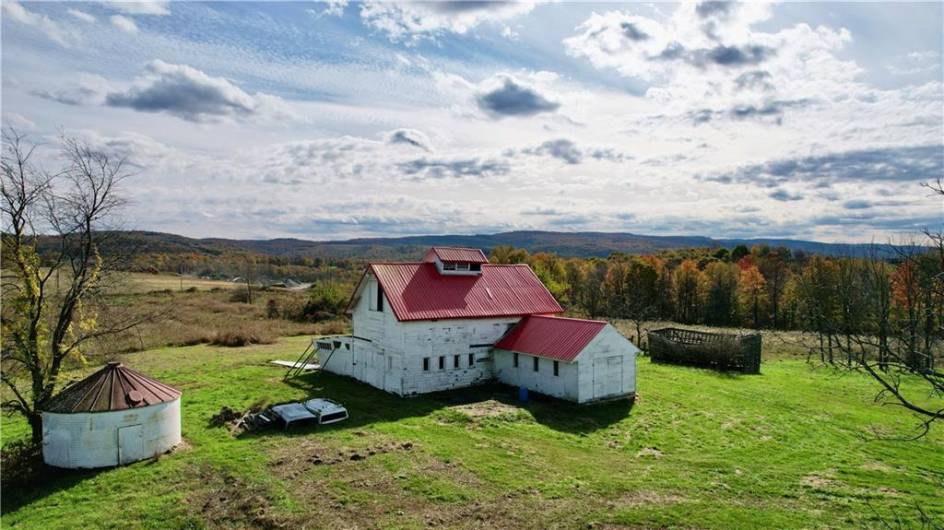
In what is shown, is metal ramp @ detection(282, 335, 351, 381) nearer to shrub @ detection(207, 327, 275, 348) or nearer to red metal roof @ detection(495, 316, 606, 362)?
red metal roof @ detection(495, 316, 606, 362)

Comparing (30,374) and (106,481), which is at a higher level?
(30,374)

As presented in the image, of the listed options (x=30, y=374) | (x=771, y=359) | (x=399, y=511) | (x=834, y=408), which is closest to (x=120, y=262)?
(x=30, y=374)

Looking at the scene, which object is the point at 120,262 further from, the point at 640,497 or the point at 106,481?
the point at 640,497

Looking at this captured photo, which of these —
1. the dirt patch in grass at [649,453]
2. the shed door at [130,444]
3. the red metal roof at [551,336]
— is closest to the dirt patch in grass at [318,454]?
the shed door at [130,444]

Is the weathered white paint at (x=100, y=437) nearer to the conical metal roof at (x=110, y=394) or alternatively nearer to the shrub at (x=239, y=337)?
the conical metal roof at (x=110, y=394)

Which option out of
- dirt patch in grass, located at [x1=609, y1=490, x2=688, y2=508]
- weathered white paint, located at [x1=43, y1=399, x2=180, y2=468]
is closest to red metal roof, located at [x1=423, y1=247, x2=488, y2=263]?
weathered white paint, located at [x1=43, y1=399, x2=180, y2=468]

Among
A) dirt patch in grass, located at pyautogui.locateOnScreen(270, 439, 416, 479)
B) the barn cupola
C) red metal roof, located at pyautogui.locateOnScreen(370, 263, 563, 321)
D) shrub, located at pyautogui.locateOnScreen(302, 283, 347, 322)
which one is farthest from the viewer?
shrub, located at pyautogui.locateOnScreen(302, 283, 347, 322)
